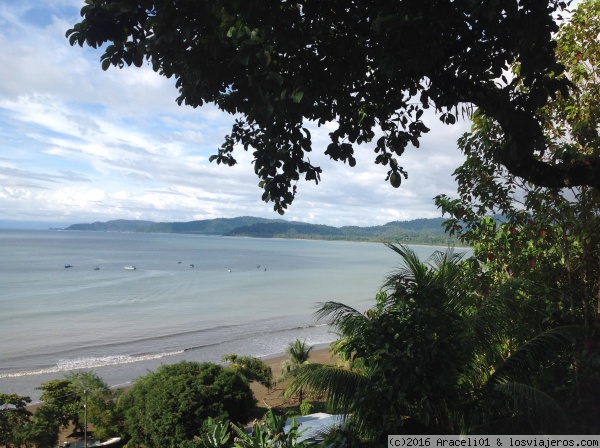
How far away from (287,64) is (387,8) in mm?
790

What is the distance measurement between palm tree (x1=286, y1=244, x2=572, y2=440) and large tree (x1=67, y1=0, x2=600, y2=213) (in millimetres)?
1357

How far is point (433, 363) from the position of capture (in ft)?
12.5

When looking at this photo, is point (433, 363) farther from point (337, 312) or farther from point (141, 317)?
point (141, 317)

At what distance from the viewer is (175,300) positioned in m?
39.5

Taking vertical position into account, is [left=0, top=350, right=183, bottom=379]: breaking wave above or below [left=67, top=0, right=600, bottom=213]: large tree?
below

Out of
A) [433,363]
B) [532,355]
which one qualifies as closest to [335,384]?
[433,363]

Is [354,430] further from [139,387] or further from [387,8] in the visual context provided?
[139,387]

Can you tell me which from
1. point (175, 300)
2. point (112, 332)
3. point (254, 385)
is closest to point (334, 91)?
point (254, 385)

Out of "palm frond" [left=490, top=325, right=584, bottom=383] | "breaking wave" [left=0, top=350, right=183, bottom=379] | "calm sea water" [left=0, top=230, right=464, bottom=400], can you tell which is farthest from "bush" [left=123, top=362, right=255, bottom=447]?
"breaking wave" [left=0, top=350, right=183, bottom=379]

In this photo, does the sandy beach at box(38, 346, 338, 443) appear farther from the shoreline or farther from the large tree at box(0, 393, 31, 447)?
the large tree at box(0, 393, 31, 447)

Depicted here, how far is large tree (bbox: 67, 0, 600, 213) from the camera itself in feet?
10.7

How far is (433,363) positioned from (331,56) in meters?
2.44

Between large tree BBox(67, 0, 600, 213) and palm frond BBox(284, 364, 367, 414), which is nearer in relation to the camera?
large tree BBox(67, 0, 600, 213)

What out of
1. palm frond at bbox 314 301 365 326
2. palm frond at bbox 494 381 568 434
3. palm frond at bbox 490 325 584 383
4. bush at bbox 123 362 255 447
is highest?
palm frond at bbox 314 301 365 326
